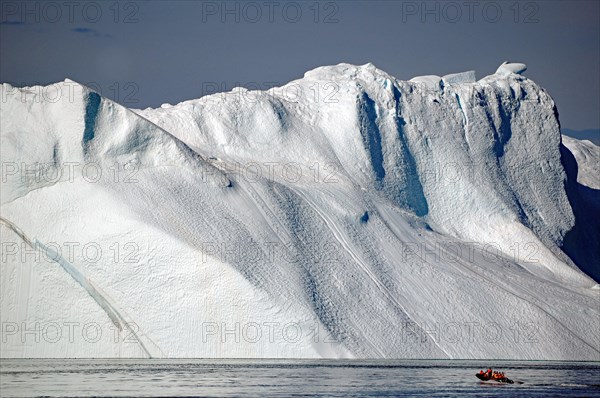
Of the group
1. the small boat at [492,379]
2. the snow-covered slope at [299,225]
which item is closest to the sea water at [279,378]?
the small boat at [492,379]

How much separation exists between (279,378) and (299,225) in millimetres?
14373

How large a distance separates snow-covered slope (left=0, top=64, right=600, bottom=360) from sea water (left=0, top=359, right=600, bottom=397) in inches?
73.4

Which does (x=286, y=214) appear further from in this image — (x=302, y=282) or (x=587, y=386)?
(x=587, y=386)

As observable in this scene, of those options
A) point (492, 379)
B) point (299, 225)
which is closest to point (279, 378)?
point (492, 379)

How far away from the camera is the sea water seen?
37656 mm

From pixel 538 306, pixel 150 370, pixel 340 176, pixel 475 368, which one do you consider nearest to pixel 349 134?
pixel 340 176

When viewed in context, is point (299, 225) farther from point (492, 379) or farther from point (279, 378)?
point (492, 379)

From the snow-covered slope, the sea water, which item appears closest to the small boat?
the sea water

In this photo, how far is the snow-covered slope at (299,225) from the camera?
4859cm

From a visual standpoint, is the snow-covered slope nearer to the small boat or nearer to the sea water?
the sea water

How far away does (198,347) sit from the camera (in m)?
48.1

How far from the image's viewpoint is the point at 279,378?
41.4 m

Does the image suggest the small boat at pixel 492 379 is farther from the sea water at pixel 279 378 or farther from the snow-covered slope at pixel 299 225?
the snow-covered slope at pixel 299 225

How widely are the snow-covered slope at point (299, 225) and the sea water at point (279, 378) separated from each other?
6.12 feet
